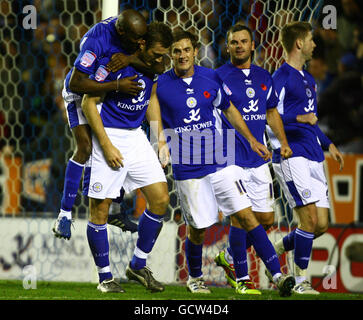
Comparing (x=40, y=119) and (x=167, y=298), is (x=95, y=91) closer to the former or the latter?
(x=167, y=298)

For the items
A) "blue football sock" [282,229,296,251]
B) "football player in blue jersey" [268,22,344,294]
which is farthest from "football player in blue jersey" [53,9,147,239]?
"blue football sock" [282,229,296,251]

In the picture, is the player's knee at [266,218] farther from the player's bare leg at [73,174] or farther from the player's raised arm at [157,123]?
the player's bare leg at [73,174]

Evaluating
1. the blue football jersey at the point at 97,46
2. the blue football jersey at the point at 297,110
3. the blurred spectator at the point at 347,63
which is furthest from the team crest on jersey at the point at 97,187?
the blurred spectator at the point at 347,63

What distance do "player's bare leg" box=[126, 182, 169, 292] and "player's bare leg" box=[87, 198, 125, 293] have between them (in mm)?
156

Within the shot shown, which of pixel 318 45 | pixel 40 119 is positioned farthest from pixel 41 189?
pixel 318 45

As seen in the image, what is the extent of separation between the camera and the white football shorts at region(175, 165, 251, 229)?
486 centimetres

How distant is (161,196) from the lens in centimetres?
476

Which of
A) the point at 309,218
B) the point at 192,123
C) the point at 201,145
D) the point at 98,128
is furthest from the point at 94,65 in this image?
the point at 309,218

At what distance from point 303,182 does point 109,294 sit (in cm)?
155

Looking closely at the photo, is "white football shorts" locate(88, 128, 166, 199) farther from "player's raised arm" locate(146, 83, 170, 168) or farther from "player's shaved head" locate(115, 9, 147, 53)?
"player's shaved head" locate(115, 9, 147, 53)

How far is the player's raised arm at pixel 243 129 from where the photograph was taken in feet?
16.1

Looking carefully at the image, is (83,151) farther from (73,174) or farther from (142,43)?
(142,43)

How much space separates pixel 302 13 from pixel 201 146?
215 centimetres

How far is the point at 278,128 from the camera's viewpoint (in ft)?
17.3
